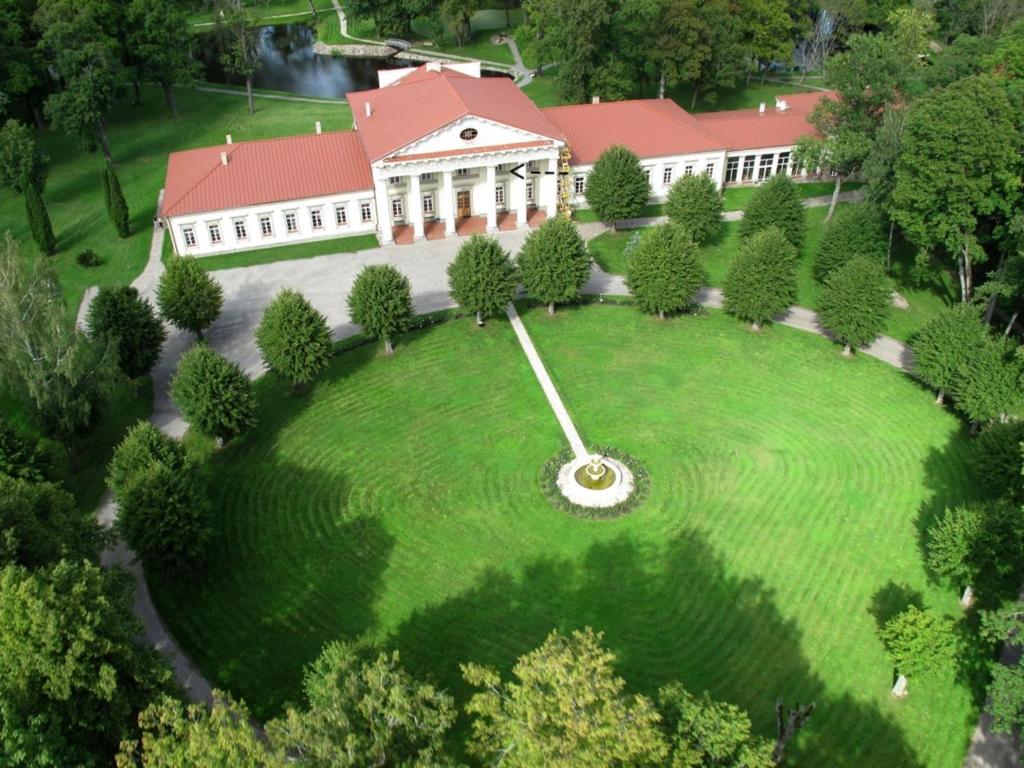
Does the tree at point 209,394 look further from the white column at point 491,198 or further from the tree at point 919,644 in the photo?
the tree at point 919,644

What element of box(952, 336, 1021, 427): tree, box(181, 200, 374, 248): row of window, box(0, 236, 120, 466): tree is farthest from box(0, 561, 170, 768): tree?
box(181, 200, 374, 248): row of window

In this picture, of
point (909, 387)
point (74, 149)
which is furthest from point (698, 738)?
point (74, 149)

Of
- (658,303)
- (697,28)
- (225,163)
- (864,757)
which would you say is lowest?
(864,757)

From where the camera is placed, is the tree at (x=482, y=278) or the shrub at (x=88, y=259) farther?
the shrub at (x=88, y=259)

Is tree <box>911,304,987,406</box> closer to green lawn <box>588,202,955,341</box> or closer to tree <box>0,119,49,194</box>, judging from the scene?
green lawn <box>588,202,955,341</box>

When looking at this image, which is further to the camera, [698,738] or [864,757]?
[864,757]

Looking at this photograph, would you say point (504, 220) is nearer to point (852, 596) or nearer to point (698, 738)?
point (852, 596)

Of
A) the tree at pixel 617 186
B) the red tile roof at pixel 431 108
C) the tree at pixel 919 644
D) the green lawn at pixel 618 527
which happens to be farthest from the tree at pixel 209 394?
the tree at pixel 617 186
